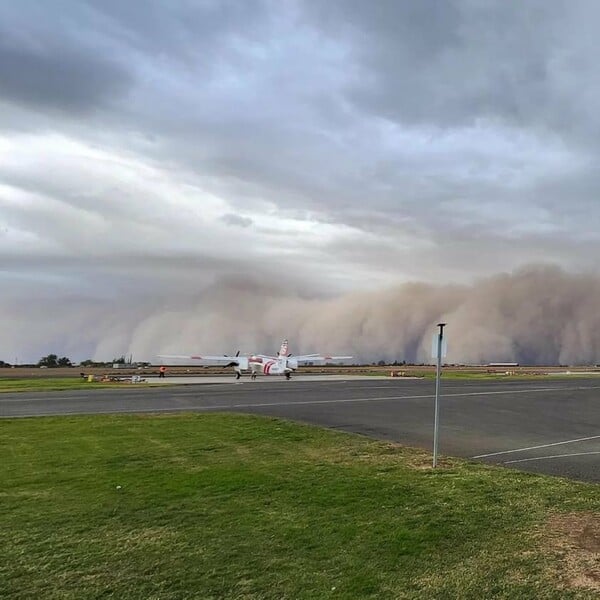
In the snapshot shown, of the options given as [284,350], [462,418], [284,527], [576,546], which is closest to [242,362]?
[284,350]

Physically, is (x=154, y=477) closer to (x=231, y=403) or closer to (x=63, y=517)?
(x=63, y=517)

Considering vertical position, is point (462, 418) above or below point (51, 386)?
above

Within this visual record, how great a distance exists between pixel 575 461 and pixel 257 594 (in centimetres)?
918

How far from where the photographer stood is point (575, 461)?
11.8m

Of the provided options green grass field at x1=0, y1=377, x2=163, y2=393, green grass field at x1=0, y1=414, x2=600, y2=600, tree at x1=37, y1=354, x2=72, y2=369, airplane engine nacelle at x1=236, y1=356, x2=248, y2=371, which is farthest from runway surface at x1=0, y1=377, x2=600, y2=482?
tree at x1=37, y1=354, x2=72, y2=369

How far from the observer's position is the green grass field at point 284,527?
518 centimetres

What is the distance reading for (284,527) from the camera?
6.78 meters

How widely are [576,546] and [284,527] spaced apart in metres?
3.23

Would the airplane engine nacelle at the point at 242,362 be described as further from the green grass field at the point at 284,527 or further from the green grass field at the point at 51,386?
the green grass field at the point at 284,527

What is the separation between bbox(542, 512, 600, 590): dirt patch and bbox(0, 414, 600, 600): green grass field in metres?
0.02

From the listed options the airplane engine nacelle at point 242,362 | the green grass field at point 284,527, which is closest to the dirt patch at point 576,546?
the green grass field at point 284,527

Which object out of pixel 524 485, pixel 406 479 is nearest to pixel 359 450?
pixel 406 479

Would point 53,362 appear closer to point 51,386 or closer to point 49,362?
point 49,362

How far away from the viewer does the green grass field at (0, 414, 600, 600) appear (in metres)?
5.18
